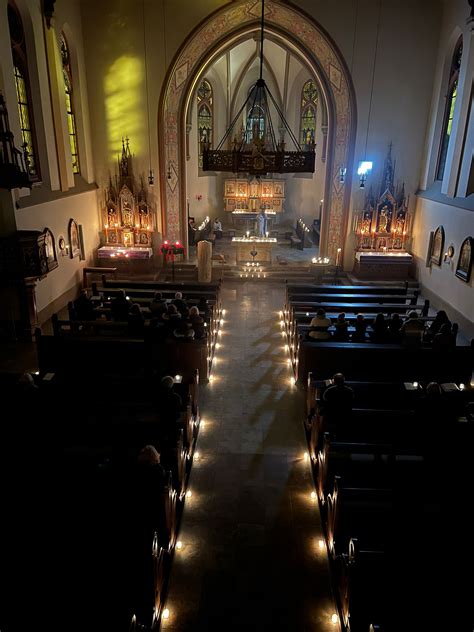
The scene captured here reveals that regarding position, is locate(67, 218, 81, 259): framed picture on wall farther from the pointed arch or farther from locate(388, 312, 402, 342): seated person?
locate(388, 312, 402, 342): seated person

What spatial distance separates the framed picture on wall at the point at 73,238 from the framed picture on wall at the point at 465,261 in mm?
11741

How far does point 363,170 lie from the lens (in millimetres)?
15742

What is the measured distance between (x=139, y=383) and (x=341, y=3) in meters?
14.8

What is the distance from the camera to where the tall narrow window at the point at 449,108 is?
14281 mm

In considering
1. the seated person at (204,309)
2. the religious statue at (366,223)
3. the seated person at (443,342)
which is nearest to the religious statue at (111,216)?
the seated person at (204,309)

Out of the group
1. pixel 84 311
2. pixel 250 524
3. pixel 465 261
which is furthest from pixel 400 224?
pixel 250 524

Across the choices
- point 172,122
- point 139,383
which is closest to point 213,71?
point 172,122

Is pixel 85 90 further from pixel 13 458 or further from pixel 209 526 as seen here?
pixel 209 526

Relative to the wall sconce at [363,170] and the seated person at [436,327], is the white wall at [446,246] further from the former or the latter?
the seated person at [436,327]

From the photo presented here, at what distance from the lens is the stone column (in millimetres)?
15523

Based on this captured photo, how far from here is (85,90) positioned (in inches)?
618

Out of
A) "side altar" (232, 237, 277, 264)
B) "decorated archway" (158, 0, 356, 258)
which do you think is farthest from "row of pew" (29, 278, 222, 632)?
"decorated archway" (158, 0, 356, 258)

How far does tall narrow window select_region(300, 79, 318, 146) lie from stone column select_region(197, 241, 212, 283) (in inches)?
451

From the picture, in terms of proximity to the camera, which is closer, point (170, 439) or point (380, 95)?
point (170, 439)
